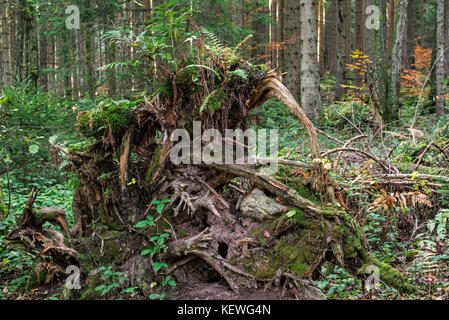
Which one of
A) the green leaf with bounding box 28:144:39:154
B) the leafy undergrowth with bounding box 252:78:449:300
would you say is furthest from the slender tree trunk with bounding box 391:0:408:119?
the green leaf with bounding box 28:144:39:154

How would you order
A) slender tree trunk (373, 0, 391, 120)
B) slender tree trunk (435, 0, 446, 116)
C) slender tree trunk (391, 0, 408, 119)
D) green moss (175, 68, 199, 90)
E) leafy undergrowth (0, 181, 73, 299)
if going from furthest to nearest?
slender tree trunk (435, 0, 446, 116)
slender tree trunk (373, 0, 391, 120)
slender tree trunk (391, 0, 408, 119)
green moss (175, 68, 199, 90)
leafy undergrowth (0, 181, 73, 299)

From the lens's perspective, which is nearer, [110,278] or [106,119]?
[110,278]

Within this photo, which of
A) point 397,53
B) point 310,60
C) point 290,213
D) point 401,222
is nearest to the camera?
point 290,213

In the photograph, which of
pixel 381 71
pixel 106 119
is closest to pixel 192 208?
pixel 106 119

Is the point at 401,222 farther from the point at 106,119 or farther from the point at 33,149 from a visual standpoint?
the point at 33,149

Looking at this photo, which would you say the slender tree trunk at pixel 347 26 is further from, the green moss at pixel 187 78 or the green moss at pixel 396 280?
the green moss at pixel 396 280

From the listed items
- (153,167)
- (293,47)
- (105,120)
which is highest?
(293,47)

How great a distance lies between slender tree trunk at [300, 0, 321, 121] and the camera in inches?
395

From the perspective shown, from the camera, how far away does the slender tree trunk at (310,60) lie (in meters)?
10.0

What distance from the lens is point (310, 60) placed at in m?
10.1

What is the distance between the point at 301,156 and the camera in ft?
20.5

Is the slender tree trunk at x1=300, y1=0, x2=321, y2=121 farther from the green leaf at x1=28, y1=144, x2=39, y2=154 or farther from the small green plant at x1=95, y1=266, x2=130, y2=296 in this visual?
the small green plant at x1=95, y1=266, x2=130, y2=296

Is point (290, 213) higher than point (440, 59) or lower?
lower
